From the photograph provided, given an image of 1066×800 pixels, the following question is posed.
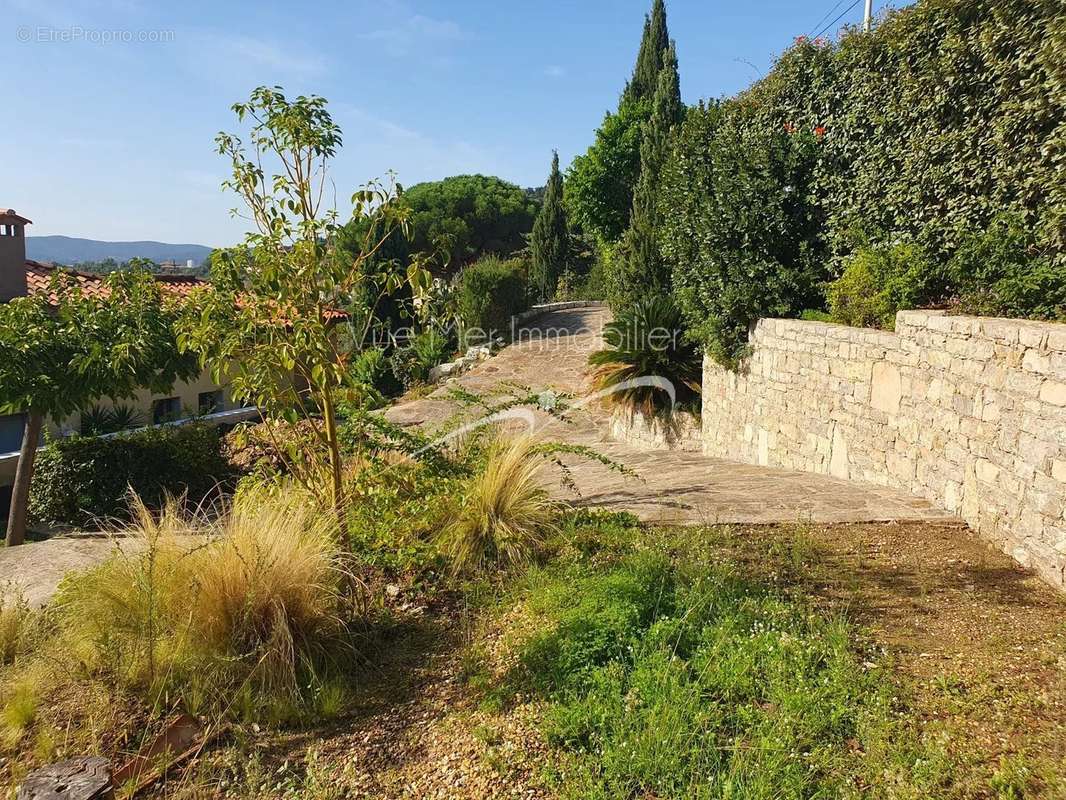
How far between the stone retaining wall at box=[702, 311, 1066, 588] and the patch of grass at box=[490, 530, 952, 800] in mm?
1718

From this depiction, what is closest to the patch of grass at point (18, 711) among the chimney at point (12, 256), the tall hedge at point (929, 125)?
the tall hedge at point (929, 125)

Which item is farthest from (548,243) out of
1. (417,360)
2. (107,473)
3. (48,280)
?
(107,473)

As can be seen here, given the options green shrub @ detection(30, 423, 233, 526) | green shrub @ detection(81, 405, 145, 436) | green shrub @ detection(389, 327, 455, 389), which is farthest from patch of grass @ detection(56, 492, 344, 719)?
green shrub @ detection(389, 327, 455, 389)

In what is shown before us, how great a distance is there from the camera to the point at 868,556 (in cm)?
385

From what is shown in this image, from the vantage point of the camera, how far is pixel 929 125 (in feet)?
18.9

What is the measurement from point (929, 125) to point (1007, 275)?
1.90 meters

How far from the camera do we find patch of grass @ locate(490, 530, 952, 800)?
217cm

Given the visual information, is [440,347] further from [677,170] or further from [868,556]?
[868,556]

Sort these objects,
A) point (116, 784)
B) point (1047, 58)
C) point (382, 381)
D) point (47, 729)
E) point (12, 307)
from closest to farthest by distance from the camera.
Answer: point (116, 784)
point (47, 729)
point (1047, 58)
point (12, 307)
point (382, 381)

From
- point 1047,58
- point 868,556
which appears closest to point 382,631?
point 868,556

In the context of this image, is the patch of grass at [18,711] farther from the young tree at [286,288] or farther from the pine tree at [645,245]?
the pine tree at [645,245]

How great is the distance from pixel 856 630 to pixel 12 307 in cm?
923

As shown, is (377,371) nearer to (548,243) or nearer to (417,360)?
(417,360)

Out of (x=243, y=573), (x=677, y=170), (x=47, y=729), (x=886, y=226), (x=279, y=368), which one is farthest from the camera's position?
(x=677, y=170)
